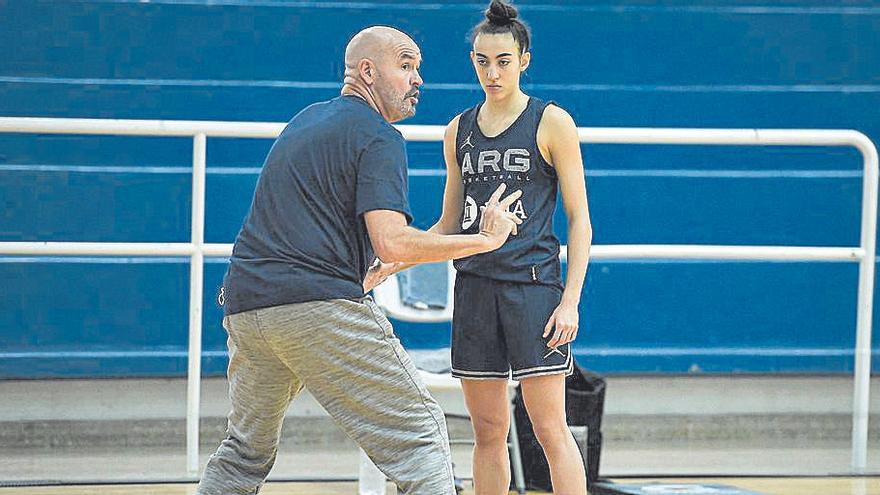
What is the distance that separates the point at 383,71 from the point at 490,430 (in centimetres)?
94

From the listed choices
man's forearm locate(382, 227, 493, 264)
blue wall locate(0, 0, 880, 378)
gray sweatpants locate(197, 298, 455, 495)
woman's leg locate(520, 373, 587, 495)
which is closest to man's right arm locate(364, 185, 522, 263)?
man's forearm locate(382, 227, 493, 264)

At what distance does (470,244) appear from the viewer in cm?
273

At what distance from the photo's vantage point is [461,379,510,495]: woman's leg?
125 inches

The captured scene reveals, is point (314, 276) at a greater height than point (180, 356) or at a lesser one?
greater

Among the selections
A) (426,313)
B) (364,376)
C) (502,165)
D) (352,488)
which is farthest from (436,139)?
(364,376)

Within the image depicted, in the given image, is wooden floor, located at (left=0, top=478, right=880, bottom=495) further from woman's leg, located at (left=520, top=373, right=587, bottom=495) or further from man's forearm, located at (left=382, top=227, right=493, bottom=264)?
man's forearm, located at (left=382, top=227, right=493, bottom=264)

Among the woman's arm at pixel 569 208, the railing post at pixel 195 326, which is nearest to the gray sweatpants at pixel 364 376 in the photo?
the woman's arm at pixel 569 208

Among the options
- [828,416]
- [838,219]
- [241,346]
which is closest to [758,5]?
[838,219]

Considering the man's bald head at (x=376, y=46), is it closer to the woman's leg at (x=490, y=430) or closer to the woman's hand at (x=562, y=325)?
the woman's hand at (x=562, y=325)

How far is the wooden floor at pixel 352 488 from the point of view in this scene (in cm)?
419

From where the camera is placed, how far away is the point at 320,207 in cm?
268

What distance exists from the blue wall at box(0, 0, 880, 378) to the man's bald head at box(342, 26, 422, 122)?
2.58 m

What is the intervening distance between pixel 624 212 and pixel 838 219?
1.00 m

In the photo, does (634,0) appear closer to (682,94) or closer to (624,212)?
(682,94)
